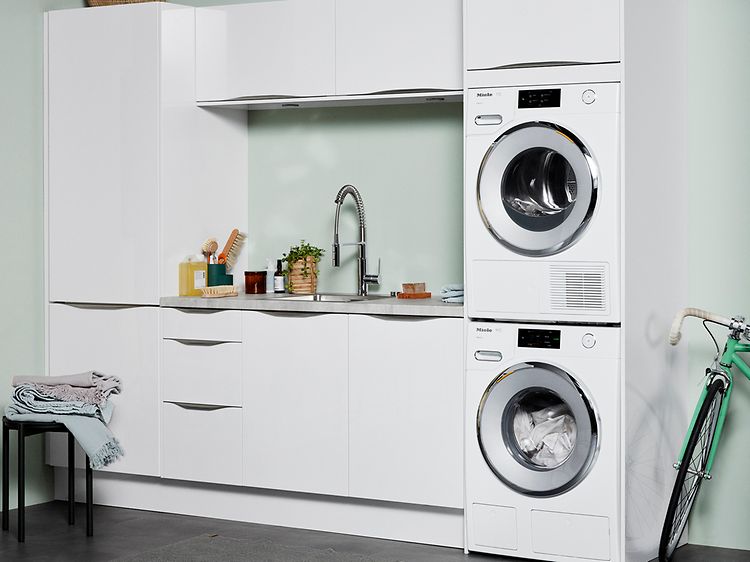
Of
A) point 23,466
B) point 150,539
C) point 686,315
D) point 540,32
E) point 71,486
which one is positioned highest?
point 540,32

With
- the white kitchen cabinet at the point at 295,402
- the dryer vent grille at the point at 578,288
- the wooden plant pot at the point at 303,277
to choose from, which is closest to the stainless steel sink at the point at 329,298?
the wooden plant pot at the point at 303,277

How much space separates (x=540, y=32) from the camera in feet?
11.4

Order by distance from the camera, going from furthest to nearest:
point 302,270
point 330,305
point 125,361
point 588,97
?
point 302,270 → point 125,361 → point 330,305 → point 588,97

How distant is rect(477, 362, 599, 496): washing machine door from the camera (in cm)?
345

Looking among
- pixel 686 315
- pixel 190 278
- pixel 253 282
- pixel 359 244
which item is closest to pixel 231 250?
pixel 253 282

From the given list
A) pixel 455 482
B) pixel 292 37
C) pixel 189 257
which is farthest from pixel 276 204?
pixel 455 482

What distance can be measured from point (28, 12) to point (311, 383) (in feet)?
6.55

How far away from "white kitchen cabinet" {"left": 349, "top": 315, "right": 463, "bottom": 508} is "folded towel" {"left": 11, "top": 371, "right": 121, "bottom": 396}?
1.02 meters

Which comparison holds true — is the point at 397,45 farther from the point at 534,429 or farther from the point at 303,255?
the point at 534,429

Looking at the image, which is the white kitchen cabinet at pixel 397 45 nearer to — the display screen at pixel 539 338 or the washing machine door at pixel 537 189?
the washing machine door at pixel 537 189

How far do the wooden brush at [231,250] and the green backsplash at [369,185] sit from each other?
0.34ft

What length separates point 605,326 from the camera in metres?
3.43

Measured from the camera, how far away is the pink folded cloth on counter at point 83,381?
4012 millimetres

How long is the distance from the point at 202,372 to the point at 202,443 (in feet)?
0.93
